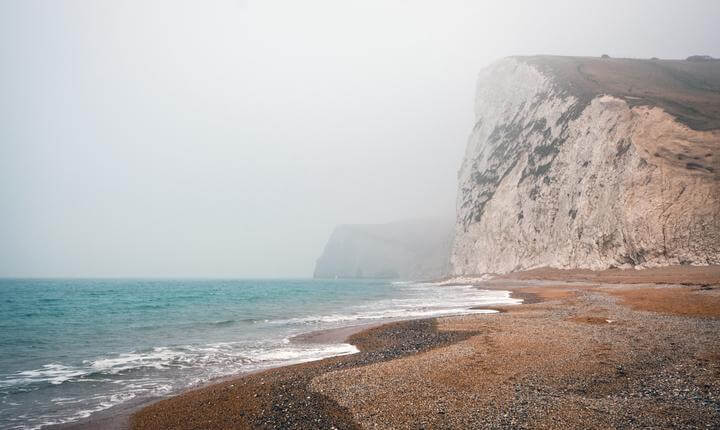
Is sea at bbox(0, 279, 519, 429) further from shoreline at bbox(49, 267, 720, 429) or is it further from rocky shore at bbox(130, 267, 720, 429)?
rocky shore at bbox(130, 267, 720, 429)

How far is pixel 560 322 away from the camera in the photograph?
22812 mm

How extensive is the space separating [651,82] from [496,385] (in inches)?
3952

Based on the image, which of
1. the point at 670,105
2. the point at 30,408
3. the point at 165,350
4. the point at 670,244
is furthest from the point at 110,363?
the point at 670,105

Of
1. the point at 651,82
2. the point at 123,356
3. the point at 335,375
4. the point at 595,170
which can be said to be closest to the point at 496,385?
the point at 335,375

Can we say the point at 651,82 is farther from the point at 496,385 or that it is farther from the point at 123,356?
the point at 123,356

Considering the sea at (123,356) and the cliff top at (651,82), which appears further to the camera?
the cliff top at (651,82)

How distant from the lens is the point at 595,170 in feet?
220

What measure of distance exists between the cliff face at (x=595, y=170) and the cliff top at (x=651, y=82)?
276 mm

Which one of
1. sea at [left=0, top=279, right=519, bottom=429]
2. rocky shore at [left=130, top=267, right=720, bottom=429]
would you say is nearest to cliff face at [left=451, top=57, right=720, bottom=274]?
rocky shore at [left=130, top=267, right=720, bottom=429]

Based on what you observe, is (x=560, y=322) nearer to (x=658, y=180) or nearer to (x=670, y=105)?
(x=658, y=180)

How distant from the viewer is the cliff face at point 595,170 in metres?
53.6

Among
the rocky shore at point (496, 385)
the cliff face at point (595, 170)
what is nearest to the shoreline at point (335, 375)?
the rocky shore at point (496, 385)

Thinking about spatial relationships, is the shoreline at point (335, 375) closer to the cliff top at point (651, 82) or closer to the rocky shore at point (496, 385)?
the rocky shore at point (496, 385)

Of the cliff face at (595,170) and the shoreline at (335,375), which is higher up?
the cliff face at (595,170)
